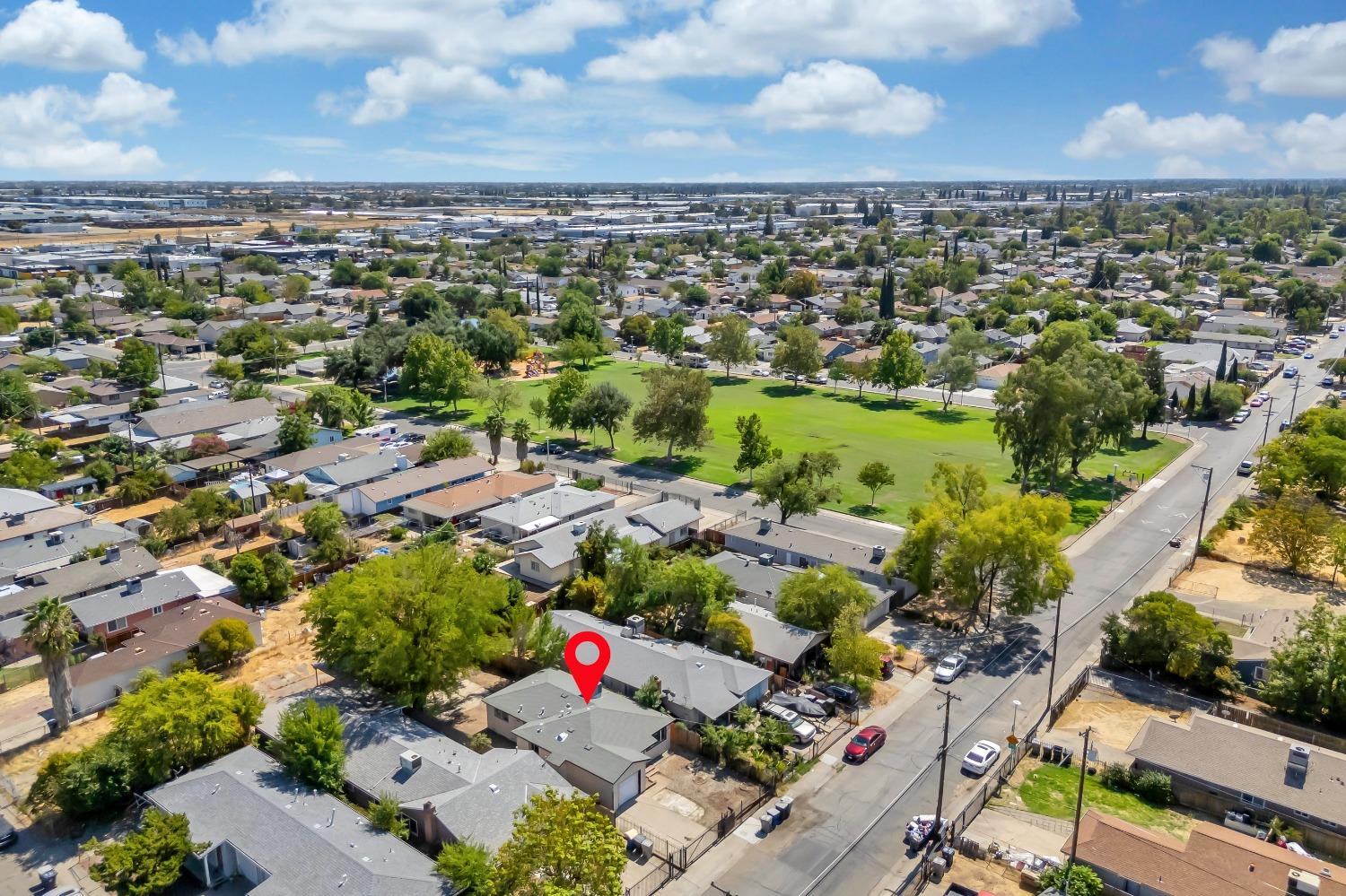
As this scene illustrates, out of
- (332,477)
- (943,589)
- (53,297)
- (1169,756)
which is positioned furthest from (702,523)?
(53,297)

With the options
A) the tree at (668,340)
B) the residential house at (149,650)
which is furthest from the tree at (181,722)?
the tree at (668,340)

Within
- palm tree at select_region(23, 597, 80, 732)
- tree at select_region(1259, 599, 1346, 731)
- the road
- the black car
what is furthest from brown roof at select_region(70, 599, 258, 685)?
tree at select_region(1259, 599, 1346, 731)

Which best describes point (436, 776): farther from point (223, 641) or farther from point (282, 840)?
point (223, 641)

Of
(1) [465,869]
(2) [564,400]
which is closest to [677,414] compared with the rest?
(2) [564,400]

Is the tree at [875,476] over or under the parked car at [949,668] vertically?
over

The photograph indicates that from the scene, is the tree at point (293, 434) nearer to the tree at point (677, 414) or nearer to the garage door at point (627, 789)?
the tree at point (677, 414)

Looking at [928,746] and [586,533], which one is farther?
[586,533]

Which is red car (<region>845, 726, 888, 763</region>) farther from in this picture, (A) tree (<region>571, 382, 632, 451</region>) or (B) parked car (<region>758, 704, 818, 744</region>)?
(A) tree (<region>571, 382, 632, 451</region>)
